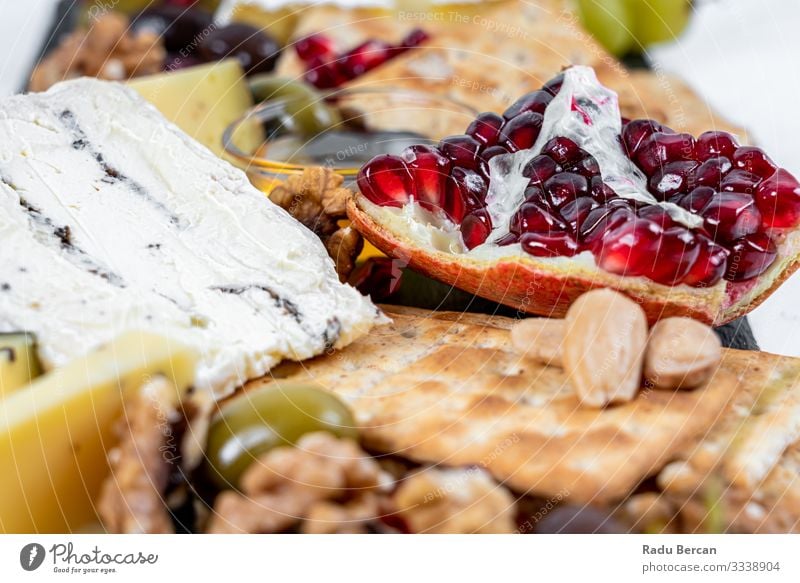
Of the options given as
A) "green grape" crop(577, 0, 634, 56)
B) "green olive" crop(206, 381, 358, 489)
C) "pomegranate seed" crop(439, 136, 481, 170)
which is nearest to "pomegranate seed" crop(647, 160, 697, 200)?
"pomegranate seed" crop(439, 136, 481, 170)

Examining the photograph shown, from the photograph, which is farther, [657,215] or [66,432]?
[657,215]

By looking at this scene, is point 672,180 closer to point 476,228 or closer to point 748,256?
point 748,256

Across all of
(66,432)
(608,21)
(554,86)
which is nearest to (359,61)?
(608,21)

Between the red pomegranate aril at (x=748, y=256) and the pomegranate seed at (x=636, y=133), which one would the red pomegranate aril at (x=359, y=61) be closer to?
the pomegranate seed at (x=636, y=133)

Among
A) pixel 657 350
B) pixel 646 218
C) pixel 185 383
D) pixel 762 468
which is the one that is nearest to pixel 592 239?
pixel 646 218

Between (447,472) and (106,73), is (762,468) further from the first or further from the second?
(106,73)

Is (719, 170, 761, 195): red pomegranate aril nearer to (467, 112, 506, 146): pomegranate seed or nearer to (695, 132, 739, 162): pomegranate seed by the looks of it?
(695, 132, 739, 162): pomegranate seed
